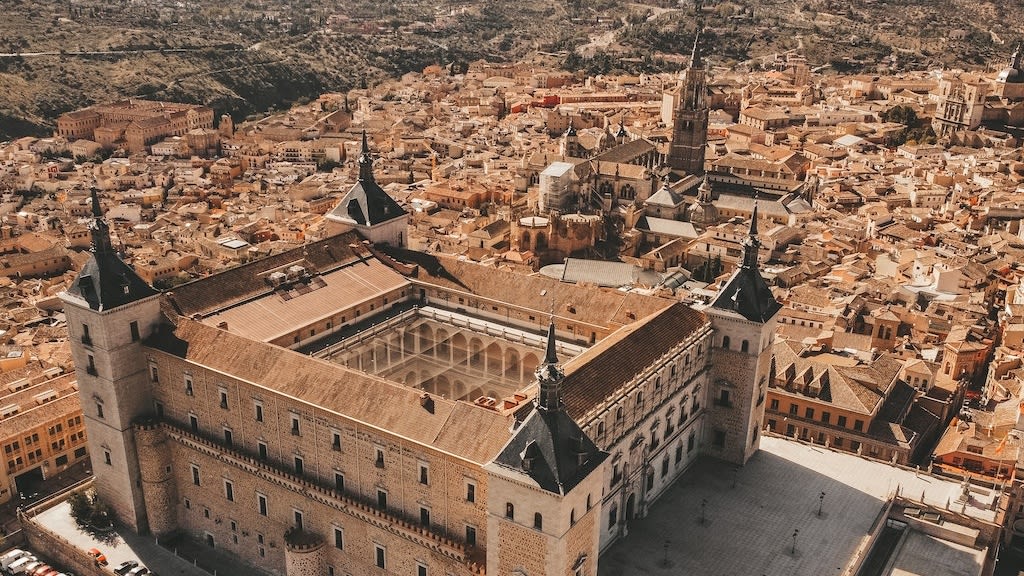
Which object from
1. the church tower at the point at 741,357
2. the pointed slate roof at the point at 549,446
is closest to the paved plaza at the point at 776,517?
the church tower at the point at 741,357

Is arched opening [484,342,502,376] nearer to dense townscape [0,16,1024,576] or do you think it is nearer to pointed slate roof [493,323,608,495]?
dense townscape [0,16,1024,576]

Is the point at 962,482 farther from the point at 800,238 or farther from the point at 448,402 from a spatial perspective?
the point at 800,238

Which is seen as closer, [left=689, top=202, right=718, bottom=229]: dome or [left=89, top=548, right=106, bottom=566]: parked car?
[left=89, top=548, right=106, bottom=566]: parked car

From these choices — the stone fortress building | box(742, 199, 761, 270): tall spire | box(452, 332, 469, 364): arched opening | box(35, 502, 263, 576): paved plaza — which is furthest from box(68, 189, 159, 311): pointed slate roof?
box(742, 199, 761, 270): tall spire

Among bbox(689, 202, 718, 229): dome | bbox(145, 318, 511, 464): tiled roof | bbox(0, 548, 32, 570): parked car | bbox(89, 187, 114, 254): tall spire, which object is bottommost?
bbox(0, 548, 32, 570): parked car

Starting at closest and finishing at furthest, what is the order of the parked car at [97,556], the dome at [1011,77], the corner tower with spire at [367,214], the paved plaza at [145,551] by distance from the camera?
the parked car at [97,556] → the paved plaza at [145,551] → the corner tower with spire at [367,214] → the dome at [1011,77]

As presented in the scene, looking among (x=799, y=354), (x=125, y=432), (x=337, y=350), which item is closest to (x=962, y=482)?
(x=799, y=354)

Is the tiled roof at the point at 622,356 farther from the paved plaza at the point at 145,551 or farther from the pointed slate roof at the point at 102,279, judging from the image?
the pointed slate roof at the point at 102,279

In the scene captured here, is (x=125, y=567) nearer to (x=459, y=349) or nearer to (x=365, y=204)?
(x=459, y=349)
